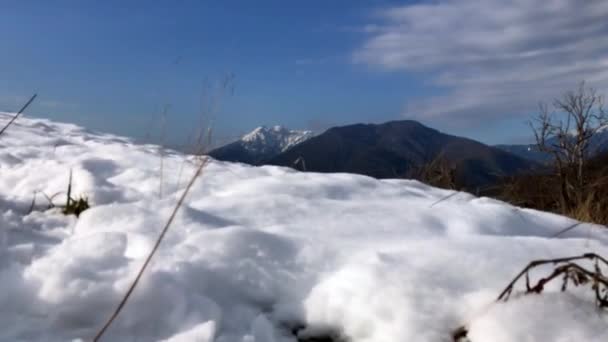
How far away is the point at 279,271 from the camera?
1159 millimetres

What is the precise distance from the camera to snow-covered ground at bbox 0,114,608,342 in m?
0.91

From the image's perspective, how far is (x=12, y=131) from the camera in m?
3.56

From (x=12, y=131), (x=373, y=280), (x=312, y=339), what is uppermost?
(x=12, y=131)

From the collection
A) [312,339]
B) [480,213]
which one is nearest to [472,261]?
[312,339]

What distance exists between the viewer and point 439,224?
5.30 ft

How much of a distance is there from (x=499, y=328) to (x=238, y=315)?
51 centimetres

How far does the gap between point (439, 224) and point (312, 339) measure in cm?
79

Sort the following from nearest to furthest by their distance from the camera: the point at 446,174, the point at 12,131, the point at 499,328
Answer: the point at 499,328
the point at 12,131
the point at 446,174

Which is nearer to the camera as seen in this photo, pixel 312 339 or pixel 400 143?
pixel 312 339

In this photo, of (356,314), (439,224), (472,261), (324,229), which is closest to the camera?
(356,314)

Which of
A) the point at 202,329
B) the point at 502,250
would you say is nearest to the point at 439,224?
the point at 502,250

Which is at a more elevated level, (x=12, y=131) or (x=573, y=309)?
(x=12, y=131)

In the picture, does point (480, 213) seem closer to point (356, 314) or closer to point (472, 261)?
point (472, 261)

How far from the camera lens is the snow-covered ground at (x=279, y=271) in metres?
0.91
